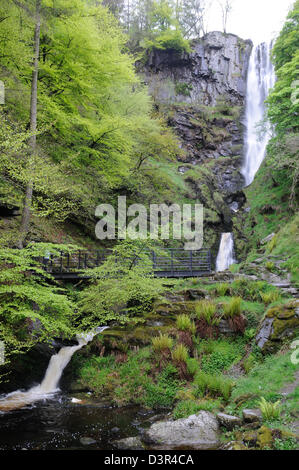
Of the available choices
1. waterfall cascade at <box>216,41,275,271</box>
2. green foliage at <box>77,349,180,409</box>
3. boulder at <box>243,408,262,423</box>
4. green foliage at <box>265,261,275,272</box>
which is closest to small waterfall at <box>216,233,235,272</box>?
green foliage at <box>265,261,275,272</box>

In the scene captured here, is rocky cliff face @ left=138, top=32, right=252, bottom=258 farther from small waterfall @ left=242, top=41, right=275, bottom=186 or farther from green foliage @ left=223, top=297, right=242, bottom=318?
green foliage @ left=223, top=297, right=242, bottom=318

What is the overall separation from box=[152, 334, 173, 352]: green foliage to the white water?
2.41 metres

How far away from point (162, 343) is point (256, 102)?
35471 millimetres

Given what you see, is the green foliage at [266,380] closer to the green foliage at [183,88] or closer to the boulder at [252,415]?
the boulder at [252,415]

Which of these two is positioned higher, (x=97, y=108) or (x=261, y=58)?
(x=261, y=58)

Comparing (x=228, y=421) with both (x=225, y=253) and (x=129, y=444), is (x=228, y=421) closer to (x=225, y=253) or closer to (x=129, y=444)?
(x=129, y=444)

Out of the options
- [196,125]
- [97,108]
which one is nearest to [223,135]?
[196,125]

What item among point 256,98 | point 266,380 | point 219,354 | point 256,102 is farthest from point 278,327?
point 256,98

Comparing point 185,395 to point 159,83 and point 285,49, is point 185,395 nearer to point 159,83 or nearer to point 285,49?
point 285,49

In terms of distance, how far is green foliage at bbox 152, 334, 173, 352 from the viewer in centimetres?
951

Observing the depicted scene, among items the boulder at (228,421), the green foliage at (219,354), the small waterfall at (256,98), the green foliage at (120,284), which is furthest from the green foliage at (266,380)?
the small waterfall at (256,98)

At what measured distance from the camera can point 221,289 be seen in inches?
452

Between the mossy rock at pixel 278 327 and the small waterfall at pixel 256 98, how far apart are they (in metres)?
24.9

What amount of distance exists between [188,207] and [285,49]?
1255cm
